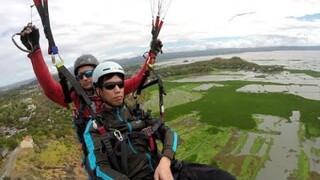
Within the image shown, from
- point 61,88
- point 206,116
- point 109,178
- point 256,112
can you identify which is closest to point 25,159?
point 61,88

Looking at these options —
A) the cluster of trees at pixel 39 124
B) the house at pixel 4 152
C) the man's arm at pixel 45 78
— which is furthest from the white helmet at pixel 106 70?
the cluster of trees at pixel 39 124

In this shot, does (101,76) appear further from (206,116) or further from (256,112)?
(256,112)

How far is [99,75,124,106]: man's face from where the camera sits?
2716 millimetres

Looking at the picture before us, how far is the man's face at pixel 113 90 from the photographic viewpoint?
8.91ft

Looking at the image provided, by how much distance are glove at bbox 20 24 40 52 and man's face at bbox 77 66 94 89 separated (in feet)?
2.06

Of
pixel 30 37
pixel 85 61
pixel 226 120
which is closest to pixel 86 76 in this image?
pixel 85 61

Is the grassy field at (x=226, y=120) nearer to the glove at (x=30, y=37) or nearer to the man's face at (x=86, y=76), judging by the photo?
the man's face at (x=86, y=76)

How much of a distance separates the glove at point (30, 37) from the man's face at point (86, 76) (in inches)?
24.7

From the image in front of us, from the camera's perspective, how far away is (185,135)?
70.8 feet

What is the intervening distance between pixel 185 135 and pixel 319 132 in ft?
28.7

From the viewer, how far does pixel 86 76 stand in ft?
11.5

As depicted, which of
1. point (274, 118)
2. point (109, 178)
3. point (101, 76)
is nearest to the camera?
point (109, 178)

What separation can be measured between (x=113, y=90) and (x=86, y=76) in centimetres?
89

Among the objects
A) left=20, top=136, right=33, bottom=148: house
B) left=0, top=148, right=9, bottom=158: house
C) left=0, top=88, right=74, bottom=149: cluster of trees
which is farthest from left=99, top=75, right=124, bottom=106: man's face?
left=0, top=88, right=74, bottom=149: cluster of trees
